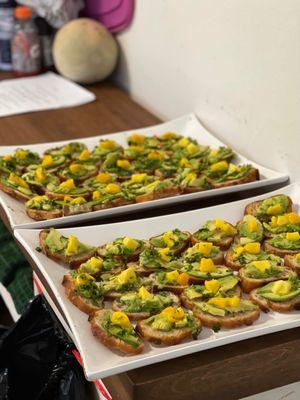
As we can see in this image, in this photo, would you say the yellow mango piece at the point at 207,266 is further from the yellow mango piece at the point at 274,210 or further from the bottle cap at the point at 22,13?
the bottle cap at the point at 22,13

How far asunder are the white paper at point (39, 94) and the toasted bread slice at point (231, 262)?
3.40ft

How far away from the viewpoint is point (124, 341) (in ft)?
3.65

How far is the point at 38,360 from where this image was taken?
1.53 m

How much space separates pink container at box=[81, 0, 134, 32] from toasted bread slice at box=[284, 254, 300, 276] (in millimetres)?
1217

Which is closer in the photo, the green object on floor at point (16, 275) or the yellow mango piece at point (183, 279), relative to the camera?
the yellow mango piece at point (183, 279)

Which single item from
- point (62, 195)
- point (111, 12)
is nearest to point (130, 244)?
point (62, 195)

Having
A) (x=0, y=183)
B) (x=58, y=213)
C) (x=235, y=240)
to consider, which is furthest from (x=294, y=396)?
(x=0, y=183)

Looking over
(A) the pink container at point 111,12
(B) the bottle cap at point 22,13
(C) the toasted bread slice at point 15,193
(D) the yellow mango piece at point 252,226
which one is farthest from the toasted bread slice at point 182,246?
(B) the bottle cap at point 22,13

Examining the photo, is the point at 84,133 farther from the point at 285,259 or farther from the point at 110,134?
the point at 285,259

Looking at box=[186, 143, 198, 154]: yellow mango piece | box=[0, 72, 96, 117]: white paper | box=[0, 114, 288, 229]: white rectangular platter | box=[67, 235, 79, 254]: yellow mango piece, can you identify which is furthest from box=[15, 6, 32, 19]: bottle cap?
box=[67, 235, 79, 254]: yellow mango piece

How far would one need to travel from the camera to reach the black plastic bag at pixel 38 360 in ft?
4.77

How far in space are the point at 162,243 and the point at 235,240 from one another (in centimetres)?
15

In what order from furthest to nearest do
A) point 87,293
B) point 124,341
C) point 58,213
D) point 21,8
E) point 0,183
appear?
point 21,8
point 0,183
point 58,213
point 87,293
point 124,341

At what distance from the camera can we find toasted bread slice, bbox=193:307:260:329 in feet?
3.85
